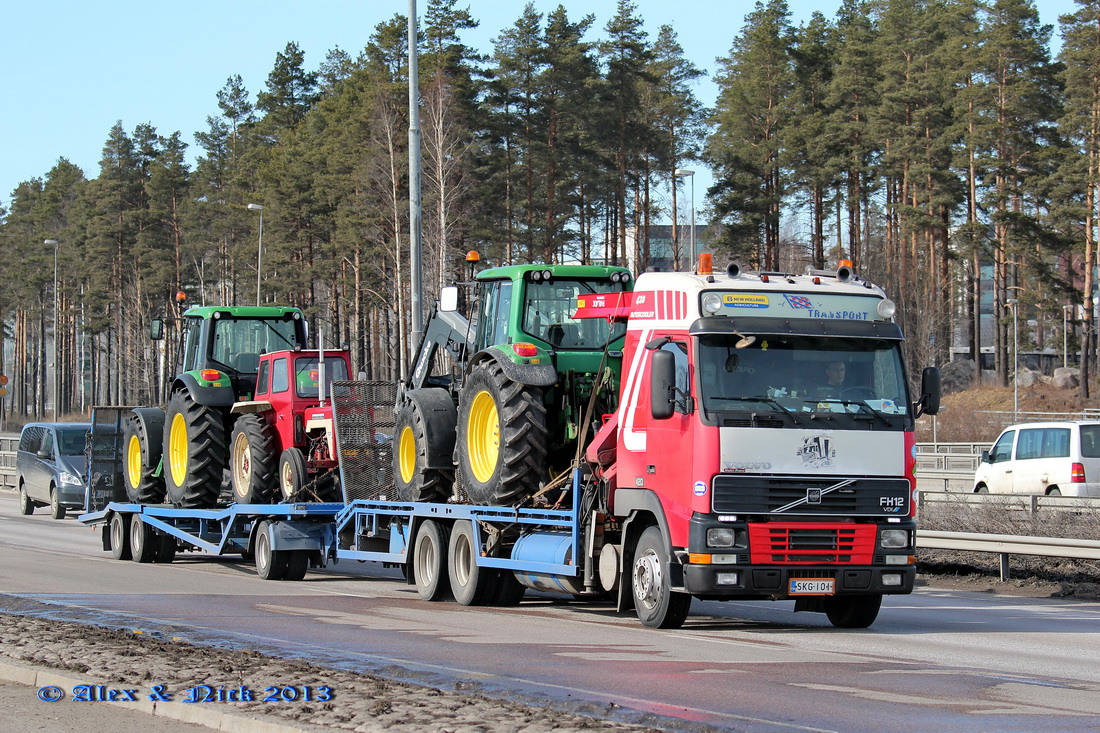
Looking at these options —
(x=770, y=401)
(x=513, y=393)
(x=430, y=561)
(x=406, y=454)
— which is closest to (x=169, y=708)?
(x=770, y=401)

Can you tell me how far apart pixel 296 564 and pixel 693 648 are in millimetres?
8348

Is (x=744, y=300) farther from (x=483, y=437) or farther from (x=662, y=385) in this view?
(x=483, y=437)

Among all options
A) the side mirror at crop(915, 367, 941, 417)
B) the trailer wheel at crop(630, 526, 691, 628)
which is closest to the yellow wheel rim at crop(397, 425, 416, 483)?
the trailer wheel at crop(630, 526, 691, 628)

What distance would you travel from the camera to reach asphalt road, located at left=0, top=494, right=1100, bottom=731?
7.98 metres

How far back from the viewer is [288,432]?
1834 cm

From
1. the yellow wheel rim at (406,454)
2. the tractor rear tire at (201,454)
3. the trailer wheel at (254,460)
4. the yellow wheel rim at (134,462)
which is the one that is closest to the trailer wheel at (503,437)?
the yellow wheel rim at (406,454)

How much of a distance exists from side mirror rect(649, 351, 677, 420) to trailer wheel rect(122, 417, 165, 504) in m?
12.2

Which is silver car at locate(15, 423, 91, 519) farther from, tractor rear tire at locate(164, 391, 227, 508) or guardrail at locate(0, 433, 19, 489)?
guardrail at locate(0, 433, 19, 489)

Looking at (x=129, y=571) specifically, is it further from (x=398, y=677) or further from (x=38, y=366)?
(x=38, y=366)

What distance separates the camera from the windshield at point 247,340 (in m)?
20.4

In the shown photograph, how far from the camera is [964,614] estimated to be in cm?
1383

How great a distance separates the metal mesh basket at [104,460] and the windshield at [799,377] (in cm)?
1455

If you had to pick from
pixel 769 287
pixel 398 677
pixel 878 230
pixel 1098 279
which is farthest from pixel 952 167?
pixel 398 677

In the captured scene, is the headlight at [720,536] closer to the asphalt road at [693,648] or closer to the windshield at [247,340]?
the asphalt road at [693,648]
